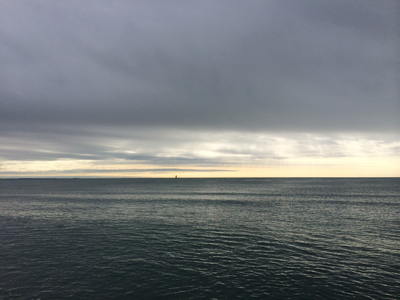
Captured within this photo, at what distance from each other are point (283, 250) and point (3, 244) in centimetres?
4550

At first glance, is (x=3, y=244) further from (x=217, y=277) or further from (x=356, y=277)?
(x=356, y=277)

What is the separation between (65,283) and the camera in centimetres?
2683

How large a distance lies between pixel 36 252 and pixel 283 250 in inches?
1474

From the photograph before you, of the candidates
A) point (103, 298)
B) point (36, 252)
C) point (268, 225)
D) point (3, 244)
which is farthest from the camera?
point (268, 225)

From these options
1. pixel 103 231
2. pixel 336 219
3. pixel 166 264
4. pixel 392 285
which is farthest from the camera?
pixel 336 219

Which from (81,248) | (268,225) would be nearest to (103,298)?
(81,248)

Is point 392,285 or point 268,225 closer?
point 392,285

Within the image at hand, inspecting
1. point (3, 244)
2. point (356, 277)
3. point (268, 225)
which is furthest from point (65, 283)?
point (268, 225)

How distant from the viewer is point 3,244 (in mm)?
40688

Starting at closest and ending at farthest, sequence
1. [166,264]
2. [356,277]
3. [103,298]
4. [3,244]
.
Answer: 1. [103,298]
2. [356,277]
3. [166,264]
4. [3,244]

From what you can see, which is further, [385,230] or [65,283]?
[385,230]

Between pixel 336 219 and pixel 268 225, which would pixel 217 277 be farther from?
pixel 336 219

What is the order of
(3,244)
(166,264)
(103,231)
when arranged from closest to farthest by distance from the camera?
(166,264)
(3,244)
(103,231)

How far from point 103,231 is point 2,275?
22018 millimetres
